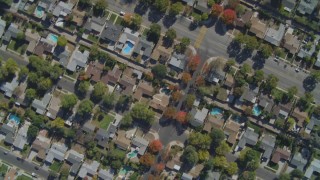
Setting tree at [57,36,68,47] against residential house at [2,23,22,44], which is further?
residential house at [2,23,22,44]

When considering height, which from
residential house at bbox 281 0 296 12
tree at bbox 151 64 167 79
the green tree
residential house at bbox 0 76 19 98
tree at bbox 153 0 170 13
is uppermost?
residential house at bbox 281 0 296 12

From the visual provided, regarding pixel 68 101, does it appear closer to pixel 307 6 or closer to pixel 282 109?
pixel 282 109

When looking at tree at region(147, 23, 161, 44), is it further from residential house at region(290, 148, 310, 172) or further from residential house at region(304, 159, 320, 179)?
residential house at region(304, 159, 320, 179)

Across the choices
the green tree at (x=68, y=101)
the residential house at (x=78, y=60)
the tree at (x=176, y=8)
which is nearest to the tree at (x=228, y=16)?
the tree at (x=176, y=8)

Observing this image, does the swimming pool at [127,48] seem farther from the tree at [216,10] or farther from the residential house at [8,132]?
the residential house at [8,132]

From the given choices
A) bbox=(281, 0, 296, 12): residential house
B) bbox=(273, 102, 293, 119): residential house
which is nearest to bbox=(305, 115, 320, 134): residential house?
bbox=(273, 102, 293, 119): residential house

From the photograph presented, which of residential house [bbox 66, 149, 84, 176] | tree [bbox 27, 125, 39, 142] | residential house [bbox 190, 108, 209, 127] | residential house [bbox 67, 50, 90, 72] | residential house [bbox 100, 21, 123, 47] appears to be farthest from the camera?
residential house [bbox 100, 21, 123, 47]

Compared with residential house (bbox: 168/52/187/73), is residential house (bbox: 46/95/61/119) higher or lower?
lower
